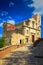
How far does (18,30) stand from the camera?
48.4 m

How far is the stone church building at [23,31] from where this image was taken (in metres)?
46.2

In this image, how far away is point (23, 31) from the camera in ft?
157

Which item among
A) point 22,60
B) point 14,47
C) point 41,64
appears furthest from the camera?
point 14,47

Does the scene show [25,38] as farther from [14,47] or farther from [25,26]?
[14,47]

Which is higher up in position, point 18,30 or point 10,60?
point 18,30

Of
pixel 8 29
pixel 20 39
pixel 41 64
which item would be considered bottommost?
pixel 41 64

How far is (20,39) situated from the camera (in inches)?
1844

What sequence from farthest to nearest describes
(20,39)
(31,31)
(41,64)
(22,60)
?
(31,31) → (20,39) → (22,60) → (41,64)

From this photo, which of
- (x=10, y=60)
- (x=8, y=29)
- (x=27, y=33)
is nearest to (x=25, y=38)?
(x=27, y=33)

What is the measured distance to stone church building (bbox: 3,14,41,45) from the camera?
46219mm

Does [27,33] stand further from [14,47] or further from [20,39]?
[14,47]

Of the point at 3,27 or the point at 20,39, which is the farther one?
the point at 3,27

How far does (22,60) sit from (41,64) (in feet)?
8.75

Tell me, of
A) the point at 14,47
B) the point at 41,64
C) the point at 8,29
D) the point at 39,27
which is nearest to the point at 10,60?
the point at 41,64
